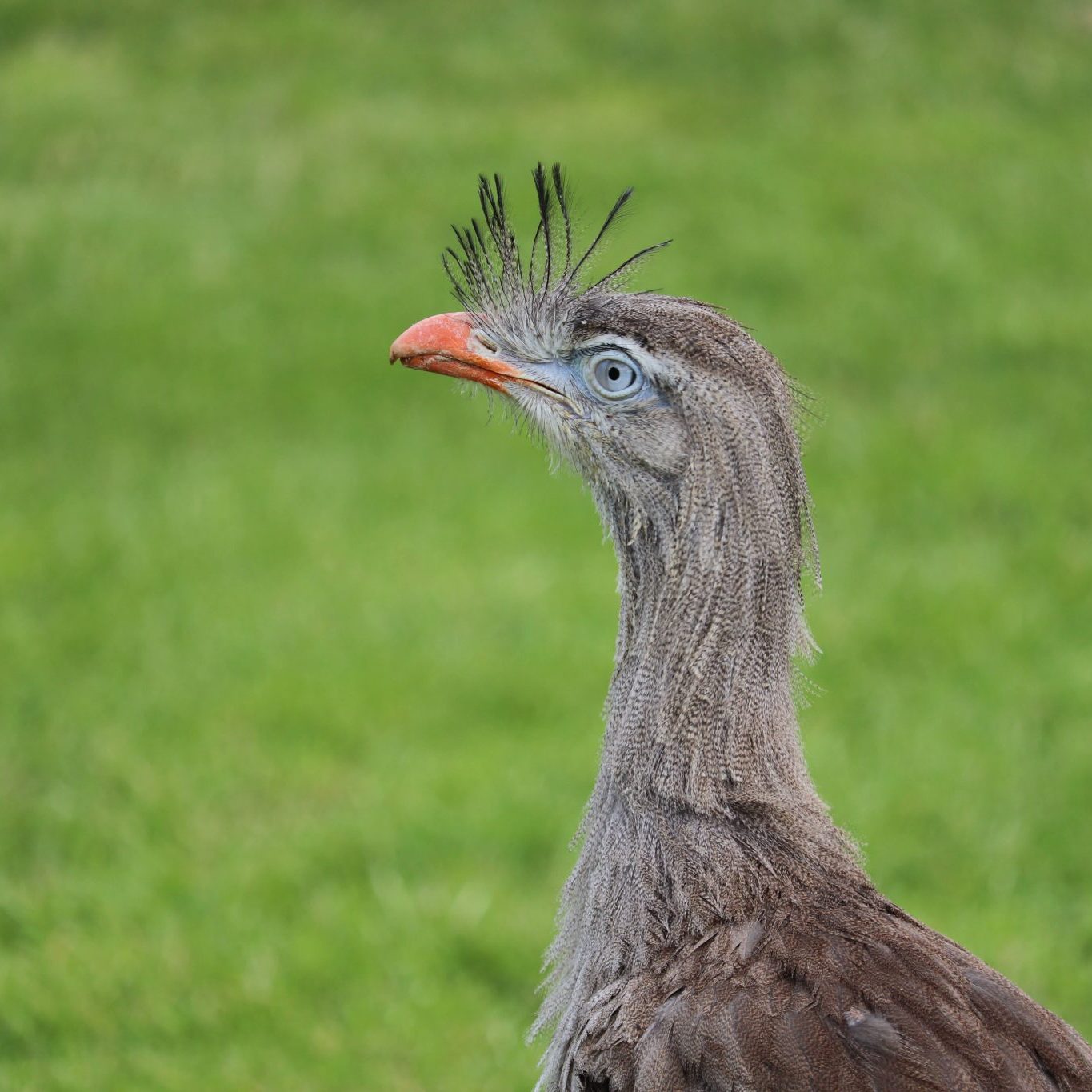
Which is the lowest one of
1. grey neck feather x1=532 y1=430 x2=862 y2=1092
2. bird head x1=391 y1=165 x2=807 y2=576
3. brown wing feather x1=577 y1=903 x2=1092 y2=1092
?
brown wing feather x1=577 y1=903 x2=1092 y2=1092

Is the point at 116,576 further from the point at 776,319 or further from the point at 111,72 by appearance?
the point at 111,72

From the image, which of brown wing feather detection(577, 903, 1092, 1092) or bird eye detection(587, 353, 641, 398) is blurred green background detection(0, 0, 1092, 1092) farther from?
bird eye detection(587, 353, 641, 398)

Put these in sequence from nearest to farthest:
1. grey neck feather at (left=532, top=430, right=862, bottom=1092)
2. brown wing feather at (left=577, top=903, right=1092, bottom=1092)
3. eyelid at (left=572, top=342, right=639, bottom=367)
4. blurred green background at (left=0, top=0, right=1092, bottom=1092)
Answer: brown wing feather at (left=577, top=903, right=1092, bottom=1092) → grey neck feather at (left=532, top=430, right=862, bottom=1092) → eyelid at (left=572, top=342, right=639, bottom=367) → blurred green background at (left=0, top=0, right=1092, bottom=1092)

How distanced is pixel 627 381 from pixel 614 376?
0.03 metres

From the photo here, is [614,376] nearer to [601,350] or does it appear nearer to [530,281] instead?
[601,350]

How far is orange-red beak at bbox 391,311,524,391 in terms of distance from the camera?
201cm

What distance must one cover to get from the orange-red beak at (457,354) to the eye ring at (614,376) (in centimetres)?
12

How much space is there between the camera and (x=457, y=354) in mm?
2029

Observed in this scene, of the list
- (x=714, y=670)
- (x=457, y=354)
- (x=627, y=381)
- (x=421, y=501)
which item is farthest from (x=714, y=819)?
(x=421, y=501)

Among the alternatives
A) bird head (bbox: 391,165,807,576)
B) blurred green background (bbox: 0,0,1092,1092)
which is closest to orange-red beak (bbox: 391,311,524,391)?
bird head (bbox: 391,165,807,576)

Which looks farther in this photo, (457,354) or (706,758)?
(457,354)

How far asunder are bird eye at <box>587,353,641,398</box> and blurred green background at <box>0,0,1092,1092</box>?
143cm

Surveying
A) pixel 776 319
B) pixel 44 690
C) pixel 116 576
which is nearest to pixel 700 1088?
pixel 44 690

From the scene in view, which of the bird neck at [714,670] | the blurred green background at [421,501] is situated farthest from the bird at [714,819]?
the blurred green background at [421,501]
